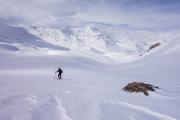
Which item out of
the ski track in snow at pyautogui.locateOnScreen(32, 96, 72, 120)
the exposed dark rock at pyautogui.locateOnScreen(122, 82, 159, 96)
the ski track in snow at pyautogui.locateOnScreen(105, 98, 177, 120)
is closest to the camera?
the ski track in snow at pyautogui.locateOnScreen(32, 96, 72, 120)

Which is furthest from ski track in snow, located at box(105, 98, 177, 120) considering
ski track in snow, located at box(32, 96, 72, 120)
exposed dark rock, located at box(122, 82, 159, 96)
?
exposed dark rock, located at box(122, 82, 159, 96)

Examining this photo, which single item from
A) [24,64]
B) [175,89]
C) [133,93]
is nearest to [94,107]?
[133,93]

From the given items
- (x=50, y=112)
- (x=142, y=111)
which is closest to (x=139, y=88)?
(x=142, y=111)

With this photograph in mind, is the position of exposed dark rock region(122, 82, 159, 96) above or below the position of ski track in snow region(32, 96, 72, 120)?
above

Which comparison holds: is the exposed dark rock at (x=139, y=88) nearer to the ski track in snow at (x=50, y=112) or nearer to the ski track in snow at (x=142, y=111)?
the ski track in snow at (x=142, y=111)

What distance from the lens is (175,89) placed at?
2253 centimetres

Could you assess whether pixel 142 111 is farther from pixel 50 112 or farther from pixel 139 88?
pixel 139 88

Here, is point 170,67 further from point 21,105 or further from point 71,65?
point 21,105

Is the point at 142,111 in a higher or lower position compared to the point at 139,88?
lower

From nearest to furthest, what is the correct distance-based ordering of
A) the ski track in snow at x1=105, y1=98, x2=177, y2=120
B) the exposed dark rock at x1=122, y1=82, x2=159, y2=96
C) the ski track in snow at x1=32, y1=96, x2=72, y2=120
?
the ski track in snow at x1=32, y1=96, x2=72, y2=120
the ski track in snow at x1=105, y1=98, x2=177, y2=120
the exposed dark rock at x1=122, y1=82, x2=159, y2=96

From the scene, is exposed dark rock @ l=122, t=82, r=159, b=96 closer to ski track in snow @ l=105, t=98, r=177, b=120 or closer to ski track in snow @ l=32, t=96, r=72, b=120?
ski track in snow @ l=105, t=98, r=177, b=120

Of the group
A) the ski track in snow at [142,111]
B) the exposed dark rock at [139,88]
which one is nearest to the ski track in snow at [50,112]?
the ski track in snow at [142,111]

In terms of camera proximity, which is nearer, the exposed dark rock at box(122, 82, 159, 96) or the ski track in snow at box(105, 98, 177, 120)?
the ski track in snow at box(105, 98, 177, 120)

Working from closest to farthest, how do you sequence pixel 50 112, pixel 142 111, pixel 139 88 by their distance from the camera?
pixel 50 112, pixel 142 111, pixel 139 88
